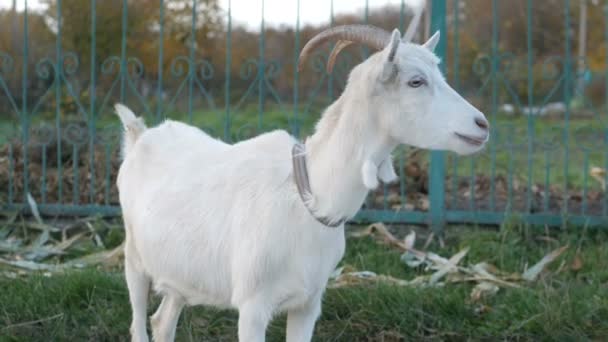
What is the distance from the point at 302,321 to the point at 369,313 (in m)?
1.20

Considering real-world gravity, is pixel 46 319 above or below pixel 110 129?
below

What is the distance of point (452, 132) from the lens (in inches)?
139

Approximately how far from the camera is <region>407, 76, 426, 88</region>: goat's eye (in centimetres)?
353

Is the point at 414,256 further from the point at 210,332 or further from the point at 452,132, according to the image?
the point at 452,132

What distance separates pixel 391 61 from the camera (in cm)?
350

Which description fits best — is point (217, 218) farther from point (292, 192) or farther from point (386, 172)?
point (386, 172)

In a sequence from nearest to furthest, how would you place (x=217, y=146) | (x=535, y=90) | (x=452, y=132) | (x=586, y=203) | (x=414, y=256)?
1. (x=452, y=132)
2. (x=217, y=146)
3. (x=414, y=256)
4. (x=586, y=203)
5. (x=535, y=90)

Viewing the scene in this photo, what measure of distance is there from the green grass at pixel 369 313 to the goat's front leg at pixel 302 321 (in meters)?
0.98

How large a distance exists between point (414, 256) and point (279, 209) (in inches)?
108

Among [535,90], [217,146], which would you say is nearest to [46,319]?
[217,146]

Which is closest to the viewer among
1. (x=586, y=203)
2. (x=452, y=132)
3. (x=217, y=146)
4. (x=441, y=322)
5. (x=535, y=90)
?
(x=452, y=132)

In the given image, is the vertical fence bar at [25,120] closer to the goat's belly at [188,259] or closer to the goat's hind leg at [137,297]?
the goat's hind leg at [137,297]

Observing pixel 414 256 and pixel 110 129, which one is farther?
pixel 110 129

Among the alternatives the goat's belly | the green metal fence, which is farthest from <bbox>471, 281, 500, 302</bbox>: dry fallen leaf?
the goat's belly
